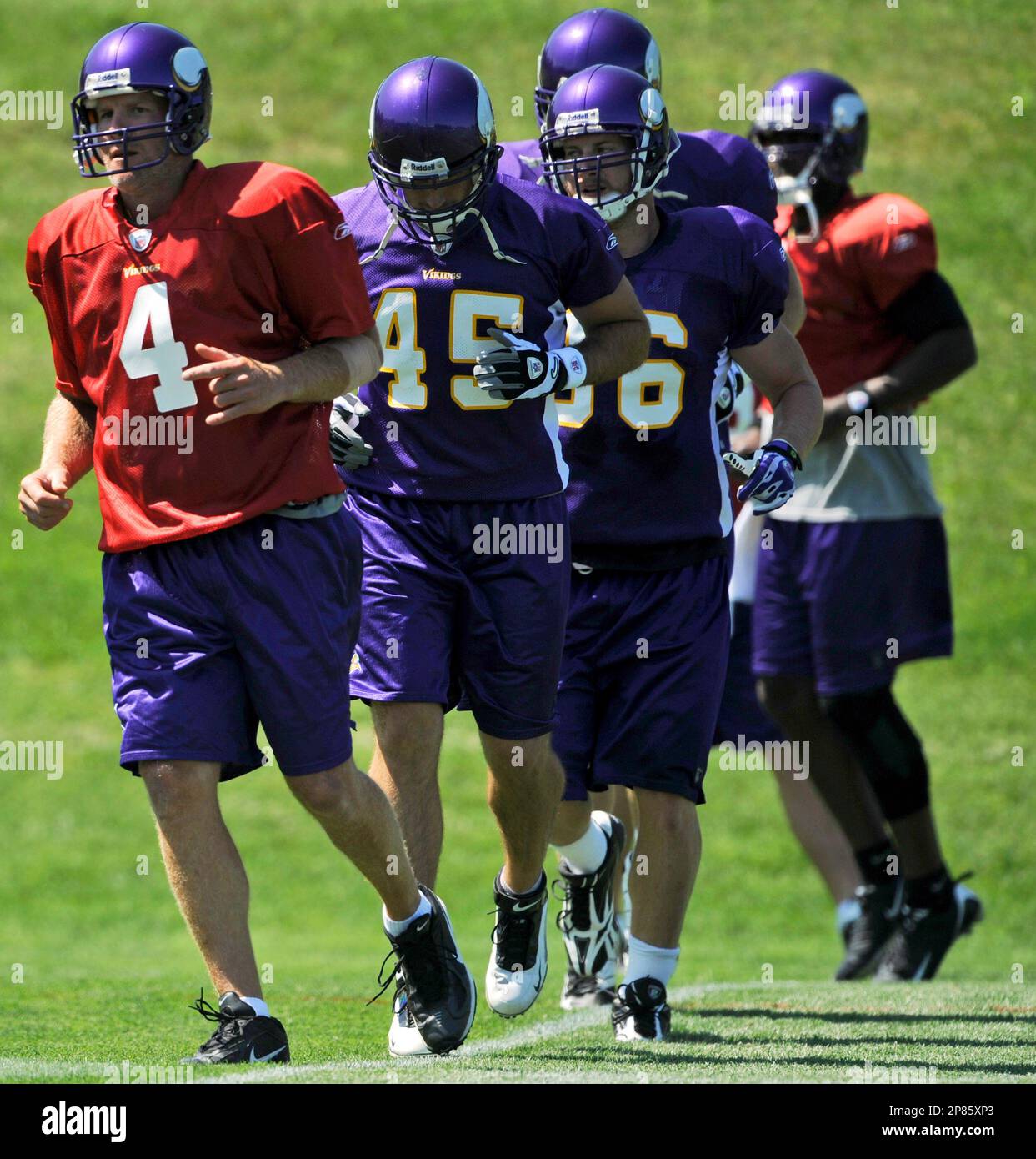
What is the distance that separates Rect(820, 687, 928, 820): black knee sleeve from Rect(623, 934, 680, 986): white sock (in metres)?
2.12

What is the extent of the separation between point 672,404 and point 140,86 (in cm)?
166

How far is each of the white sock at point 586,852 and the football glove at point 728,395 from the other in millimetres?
1180

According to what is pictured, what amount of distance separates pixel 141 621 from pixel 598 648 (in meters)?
1.48

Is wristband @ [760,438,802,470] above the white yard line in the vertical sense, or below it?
above

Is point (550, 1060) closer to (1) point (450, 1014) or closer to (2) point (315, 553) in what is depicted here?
(1) point (450, 1014)

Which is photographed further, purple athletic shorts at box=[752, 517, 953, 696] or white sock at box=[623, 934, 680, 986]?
purple athletic shorts at box=[752, 517, 953, 696]

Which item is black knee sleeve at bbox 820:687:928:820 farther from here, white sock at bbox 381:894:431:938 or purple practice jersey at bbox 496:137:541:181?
white sock at bbox 381:894:431:938

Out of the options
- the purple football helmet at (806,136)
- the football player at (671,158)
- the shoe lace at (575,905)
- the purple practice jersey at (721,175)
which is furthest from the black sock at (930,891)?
the purple practice jersey at (721,175)

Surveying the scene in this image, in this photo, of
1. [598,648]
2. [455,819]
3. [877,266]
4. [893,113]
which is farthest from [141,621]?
[893,113]

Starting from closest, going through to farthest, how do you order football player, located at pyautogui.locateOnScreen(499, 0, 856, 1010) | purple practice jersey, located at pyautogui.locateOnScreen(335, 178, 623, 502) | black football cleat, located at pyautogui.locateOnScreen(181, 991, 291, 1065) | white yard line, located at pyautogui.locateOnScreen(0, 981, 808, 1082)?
white yard line, located at pyautogui.locateOnScreen(0, 981, 808, 1082) < black football cleat, located at pyautogui.locateOnScreen(181, 991, 291, 1065) < purple practice jersey, located at pyautogui.locateOnScreen(335, 178, 623, 502) < football player, located at pyautogui.locateOnScreen(499, 0, 856, 1010)

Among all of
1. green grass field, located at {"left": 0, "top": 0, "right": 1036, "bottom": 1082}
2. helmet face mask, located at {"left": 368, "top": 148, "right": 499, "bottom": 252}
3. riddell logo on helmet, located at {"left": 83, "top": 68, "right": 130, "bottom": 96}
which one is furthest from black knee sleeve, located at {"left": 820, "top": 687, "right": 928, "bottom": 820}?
riddell logo on helmet, located at {"left": 83, "top": 68, "right": 130, "bottom": 96}

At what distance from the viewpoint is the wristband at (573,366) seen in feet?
14.9

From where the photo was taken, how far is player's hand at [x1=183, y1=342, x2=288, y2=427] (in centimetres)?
380
